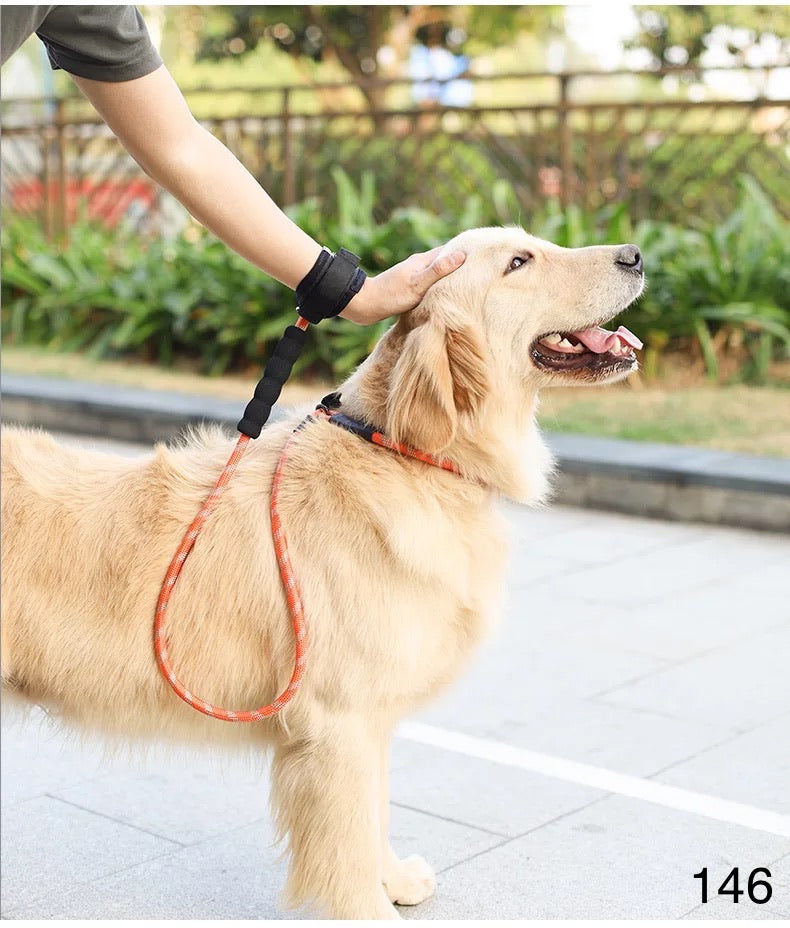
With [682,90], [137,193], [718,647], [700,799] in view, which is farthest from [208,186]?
[682,90]

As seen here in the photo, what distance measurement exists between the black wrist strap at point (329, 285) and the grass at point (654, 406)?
4.33 m

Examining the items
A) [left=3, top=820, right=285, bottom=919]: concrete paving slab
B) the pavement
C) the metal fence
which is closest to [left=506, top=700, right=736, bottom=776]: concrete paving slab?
the pavement

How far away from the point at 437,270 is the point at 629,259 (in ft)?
1.43

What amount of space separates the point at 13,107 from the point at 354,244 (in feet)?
38.8

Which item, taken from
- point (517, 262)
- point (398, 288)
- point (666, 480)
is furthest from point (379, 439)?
point (666, 480)

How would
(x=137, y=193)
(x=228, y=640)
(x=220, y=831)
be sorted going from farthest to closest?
1. (x=137, y=193)
2. (x=220, y=831)
3. (x=228, y=640)

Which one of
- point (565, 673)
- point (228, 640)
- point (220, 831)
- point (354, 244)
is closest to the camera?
point (228, 640)

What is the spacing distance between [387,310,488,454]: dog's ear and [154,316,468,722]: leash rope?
0.25ft

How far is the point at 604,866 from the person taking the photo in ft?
10.2

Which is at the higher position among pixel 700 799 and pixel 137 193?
pixel 137 193

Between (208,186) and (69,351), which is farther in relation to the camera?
(69,351)

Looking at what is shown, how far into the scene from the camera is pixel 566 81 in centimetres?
1094

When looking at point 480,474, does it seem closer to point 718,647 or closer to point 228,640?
point 228,640

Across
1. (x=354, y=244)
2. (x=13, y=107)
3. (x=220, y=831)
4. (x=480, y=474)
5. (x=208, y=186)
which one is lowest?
(x=220, y=831)
